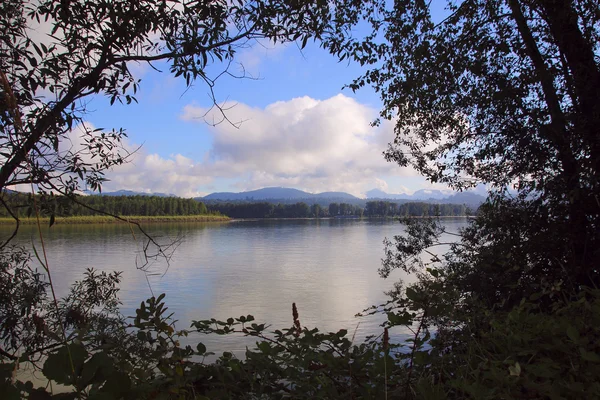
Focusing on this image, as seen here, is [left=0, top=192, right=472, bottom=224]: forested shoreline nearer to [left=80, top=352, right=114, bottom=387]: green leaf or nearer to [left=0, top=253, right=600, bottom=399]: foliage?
[left=0, top=253, right=600, bottom=399]: foliage

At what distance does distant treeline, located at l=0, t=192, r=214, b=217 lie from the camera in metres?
2.59

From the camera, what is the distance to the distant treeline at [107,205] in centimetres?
259

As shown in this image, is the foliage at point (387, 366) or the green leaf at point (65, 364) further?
the foliage at point (387, 366)

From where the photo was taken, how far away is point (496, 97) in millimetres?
4387

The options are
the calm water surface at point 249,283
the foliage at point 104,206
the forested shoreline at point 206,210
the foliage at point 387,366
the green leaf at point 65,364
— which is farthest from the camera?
the calm water surface at point 249,283

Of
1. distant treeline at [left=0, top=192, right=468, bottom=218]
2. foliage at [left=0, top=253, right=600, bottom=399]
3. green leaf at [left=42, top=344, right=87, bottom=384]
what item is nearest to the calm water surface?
distant treeline at [left=0, top=192, right=468, bottom=218]

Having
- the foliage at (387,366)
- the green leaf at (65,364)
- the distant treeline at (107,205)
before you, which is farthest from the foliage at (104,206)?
the green leaf at (65,364)

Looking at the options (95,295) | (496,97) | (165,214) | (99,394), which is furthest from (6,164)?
(165,214)

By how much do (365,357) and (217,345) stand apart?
20.1 feet

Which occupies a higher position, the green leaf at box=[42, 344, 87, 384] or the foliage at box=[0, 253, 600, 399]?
the green leaf at box=[42, 344, 87, 384]

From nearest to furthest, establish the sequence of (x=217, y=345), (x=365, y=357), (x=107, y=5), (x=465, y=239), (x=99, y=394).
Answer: (x=99, y=394)
(x=365, y=357)
(x=107, y=5)
(x=465, y=239)
(x=217, y=345)

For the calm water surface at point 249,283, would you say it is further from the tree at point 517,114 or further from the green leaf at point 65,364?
the green leaf at point 65,364

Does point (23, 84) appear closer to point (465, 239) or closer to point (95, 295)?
point (95, 295)

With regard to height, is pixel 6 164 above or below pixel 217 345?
above
